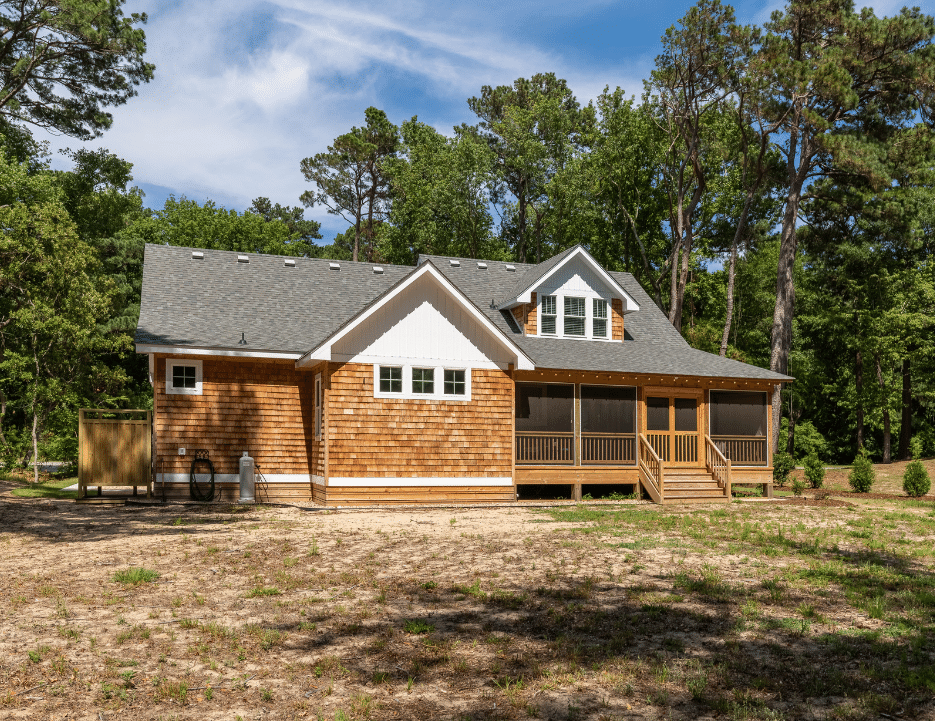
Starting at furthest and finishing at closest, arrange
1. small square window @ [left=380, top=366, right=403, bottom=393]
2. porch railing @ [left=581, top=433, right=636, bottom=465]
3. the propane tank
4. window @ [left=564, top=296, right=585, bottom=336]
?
window @ [left=564, top=296, right=585, bottom=336], porch railing @ [left=581, top=433, right=636, bottom=465], small square window @ [left=380, top=366, right=403, bottom=393], the propane tank

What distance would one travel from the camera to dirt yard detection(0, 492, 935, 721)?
582 centimetres

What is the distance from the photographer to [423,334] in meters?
19.7

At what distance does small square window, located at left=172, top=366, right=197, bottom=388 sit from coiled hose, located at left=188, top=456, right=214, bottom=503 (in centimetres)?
176

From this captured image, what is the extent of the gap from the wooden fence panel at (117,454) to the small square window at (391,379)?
5.36m

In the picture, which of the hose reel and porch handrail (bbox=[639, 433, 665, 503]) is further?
porch handrail (bbox=[639, 433, 665, 503])

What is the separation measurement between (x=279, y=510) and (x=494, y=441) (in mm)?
5780

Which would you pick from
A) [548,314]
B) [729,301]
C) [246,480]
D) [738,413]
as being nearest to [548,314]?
[548,314]

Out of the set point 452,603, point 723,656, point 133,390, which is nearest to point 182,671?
point 452,603

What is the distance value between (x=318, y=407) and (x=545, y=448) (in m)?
6.01

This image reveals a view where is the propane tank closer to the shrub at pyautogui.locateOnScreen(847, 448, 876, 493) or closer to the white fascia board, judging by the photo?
the white fascia board

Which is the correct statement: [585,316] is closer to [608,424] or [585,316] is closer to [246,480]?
[608,424]

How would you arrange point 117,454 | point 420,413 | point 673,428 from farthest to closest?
point 673,428 < point 420,413 < point 117,454

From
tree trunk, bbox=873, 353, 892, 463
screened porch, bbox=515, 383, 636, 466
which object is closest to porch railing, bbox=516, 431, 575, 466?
screened porch, bbox=515, 383, 636, 466

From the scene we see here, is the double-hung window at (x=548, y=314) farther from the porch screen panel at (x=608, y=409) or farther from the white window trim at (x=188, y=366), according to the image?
the white window trim at (x=188, y=366)
